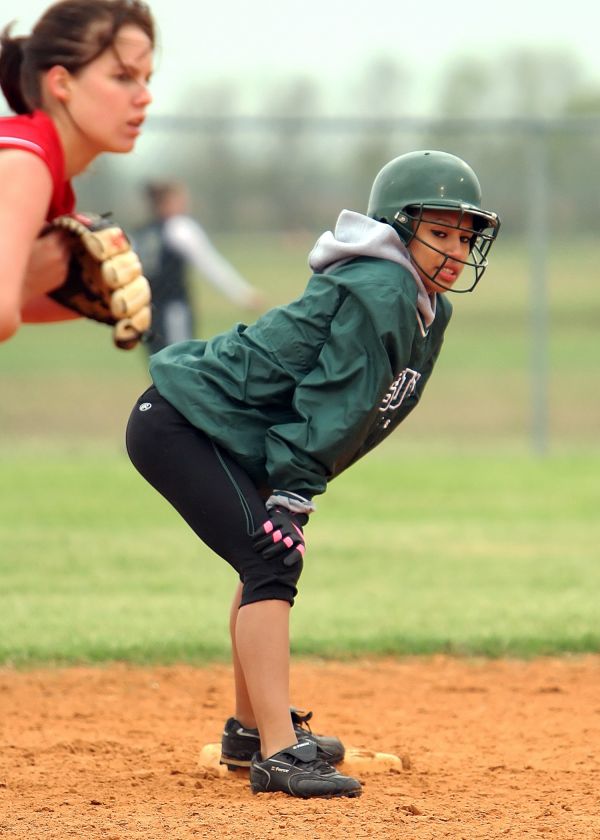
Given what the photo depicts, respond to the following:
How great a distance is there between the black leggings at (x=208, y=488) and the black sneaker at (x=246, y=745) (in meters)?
0.55

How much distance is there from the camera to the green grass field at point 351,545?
5.93 m

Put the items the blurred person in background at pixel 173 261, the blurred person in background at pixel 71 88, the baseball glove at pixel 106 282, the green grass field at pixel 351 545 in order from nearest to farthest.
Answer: the blurred person in background at pixel 71 88 → the baseball glove at pixel 106 282 → the green grass field at pixel 351 545 → the blurred person in background at pixel 173 261

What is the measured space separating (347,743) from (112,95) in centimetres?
231

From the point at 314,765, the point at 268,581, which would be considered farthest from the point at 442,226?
the point at 314,765

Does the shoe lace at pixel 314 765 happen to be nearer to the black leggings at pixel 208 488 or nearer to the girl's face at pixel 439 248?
the black leggings at pixel 208 488

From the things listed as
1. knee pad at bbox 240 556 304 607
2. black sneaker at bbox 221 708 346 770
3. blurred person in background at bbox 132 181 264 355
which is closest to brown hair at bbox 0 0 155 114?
knee pad at bbox 240 556 304 607

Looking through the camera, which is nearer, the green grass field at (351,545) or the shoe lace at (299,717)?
the shoe lace at (299,717)

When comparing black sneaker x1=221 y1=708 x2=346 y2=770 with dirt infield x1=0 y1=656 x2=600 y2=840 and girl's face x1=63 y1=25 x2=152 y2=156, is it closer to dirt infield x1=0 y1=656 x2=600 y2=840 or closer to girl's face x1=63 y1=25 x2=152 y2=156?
dirt infield x1=0 y1=656 x2=600 y2=840

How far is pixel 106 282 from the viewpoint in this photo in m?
3.37

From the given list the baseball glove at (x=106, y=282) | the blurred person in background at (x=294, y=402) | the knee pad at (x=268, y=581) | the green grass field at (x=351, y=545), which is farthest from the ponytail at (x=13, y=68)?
the green grass field at (x=351, y=545)

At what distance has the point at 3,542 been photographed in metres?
7.91

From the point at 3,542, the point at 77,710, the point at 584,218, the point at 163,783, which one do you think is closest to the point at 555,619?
the point at 77,710

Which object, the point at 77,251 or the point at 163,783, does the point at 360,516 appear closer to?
the point at 163,783

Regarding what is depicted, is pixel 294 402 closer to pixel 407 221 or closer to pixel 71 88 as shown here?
pixel 407 221
